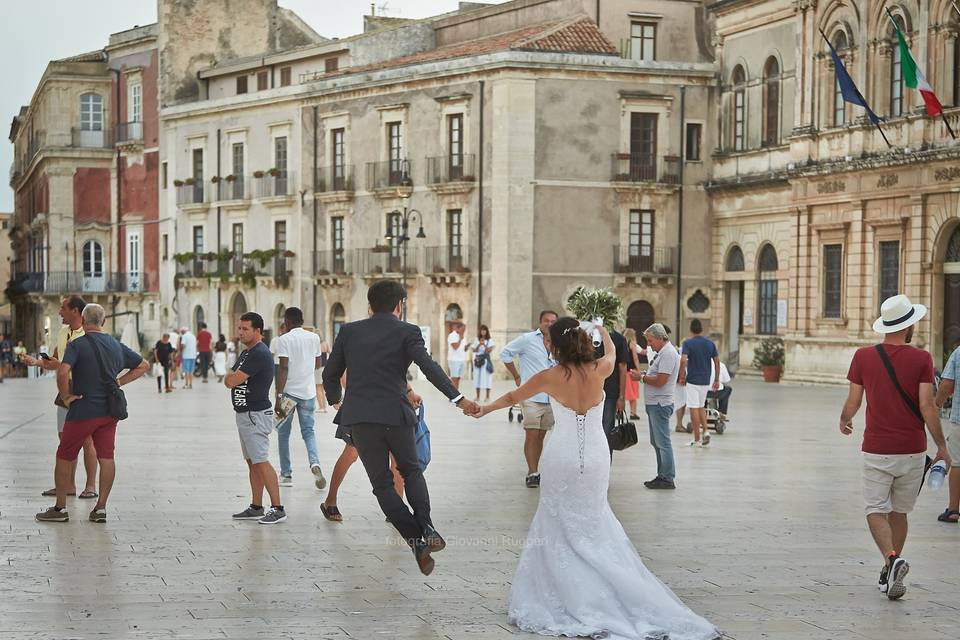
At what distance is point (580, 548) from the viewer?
8.30m

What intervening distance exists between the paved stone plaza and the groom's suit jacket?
1.02 m

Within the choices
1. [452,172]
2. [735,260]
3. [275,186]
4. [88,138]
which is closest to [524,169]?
[452,172]

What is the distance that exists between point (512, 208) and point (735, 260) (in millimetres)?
→ 6525

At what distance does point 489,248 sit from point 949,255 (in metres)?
14.5

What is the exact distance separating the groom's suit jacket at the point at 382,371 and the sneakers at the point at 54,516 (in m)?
3.14

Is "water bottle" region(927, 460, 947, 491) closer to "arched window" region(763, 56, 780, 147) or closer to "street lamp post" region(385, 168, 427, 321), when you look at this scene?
"arched window" region(763, 56, 780, 147)

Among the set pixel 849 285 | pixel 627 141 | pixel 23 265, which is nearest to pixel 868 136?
pixel 849 285

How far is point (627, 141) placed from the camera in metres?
44.2

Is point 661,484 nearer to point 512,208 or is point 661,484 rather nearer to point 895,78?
point 895,78

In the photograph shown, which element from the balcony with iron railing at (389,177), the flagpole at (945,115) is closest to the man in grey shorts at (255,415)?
the flagpole at (945,115)

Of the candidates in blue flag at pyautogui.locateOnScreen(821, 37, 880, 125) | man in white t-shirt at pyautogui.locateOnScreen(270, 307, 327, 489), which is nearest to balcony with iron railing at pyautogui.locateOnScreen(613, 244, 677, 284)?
blue flag at pyautogui.locateOnScreen(821, 37, 880, 125)

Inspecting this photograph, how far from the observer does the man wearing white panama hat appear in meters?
9.27

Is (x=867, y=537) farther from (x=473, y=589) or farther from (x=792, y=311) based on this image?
(x=792, y=311)

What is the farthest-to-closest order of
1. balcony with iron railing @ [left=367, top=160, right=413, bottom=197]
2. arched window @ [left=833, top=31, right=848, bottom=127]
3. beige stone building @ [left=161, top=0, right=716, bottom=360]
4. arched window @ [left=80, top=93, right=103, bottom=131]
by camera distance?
arched window @ [left=80, top=93, right=103, bottom=131]
balcony with iron railing @ [left=367, top=160, right=413, bottom=197]
beige stone building @ [left=161, top=0, right=716, bottom=360]
arched window @ [left=833, top=31, right=848, bottom=127]
